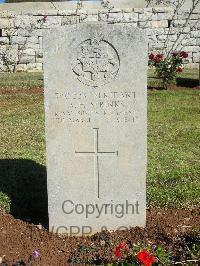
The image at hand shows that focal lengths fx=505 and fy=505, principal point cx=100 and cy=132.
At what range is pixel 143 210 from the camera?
4051 millimetres

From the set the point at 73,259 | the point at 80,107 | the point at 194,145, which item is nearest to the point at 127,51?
the point at 80,107

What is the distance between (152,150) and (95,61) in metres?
2.84

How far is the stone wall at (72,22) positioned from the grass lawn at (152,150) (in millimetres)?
5433

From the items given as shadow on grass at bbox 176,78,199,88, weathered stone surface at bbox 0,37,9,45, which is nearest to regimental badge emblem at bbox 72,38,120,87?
shadow on grass at bbox 176,78,199,88

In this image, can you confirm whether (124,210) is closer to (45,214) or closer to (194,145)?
(45,214)

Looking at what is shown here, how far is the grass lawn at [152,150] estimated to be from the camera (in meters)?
4.74

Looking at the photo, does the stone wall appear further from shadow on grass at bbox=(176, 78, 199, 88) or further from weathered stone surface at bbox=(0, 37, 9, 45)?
shadow on grass at bbox=(176, 78, 199, 88)

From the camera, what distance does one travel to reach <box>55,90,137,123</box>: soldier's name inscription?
3.77 meters

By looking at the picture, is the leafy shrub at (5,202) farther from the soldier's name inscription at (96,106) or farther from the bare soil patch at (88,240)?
the soldier's name inscription at (96,106)

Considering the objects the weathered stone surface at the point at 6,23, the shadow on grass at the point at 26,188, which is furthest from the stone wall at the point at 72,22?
the shadow on grass at the point at 26,188

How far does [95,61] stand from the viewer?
3.74 metres

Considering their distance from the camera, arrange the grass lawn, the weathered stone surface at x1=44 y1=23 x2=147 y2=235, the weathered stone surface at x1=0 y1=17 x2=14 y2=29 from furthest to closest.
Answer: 1. the weathered stone surface at x1=0 y1=17 x2=14 y2=29
2. the grass lawn
3. the weathered stone surface at x1=44 y1=23 x2=147 y2=235

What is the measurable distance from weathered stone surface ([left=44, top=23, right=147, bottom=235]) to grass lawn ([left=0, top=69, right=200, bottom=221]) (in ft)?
2.12

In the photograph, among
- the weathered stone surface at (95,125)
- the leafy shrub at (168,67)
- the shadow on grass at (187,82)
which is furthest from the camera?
the shadow on grass at (187,82)
